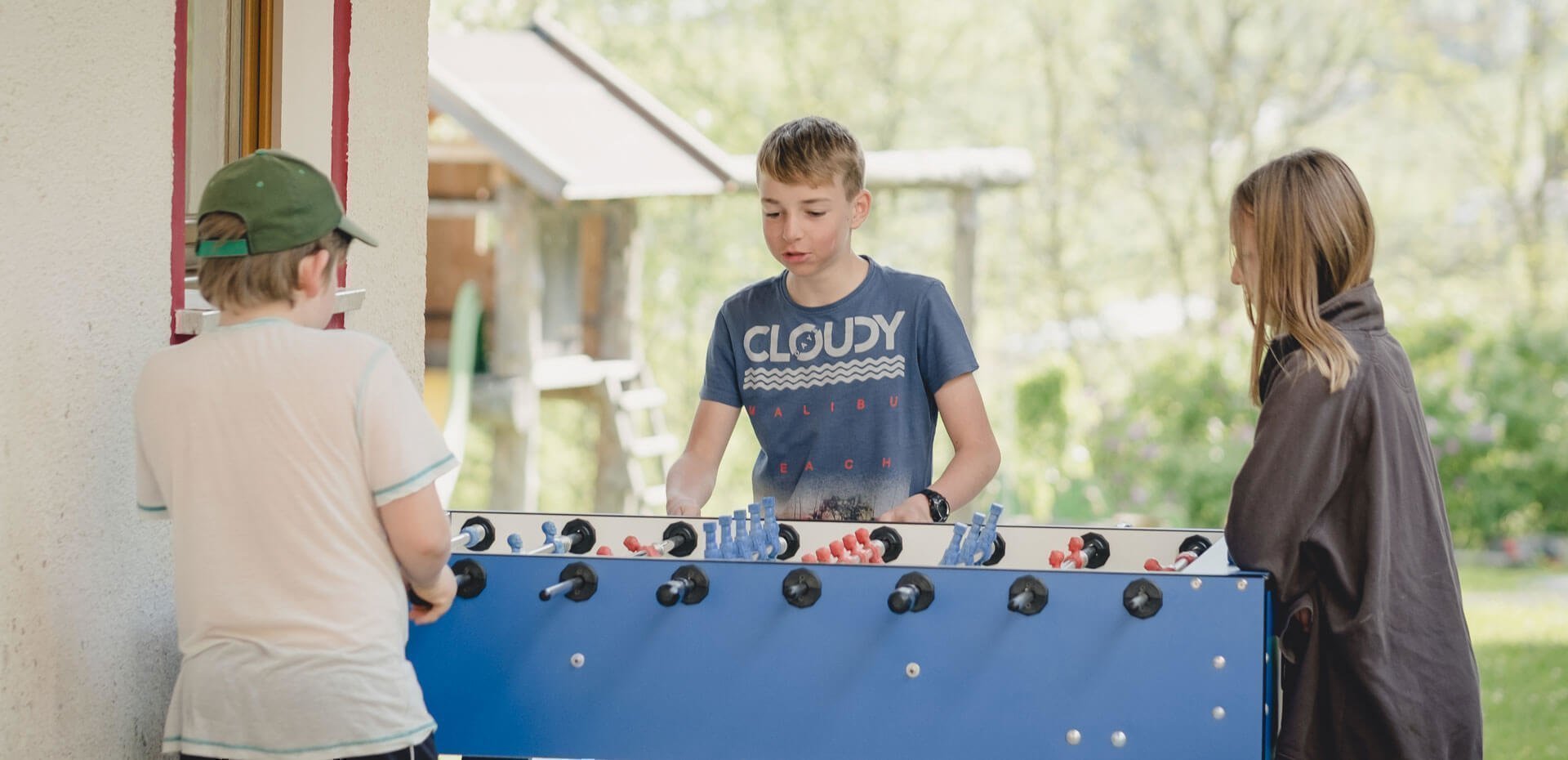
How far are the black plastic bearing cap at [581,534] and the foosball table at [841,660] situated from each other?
53 centimetres

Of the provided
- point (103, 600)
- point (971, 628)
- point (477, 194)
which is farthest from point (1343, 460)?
point (477, 194)

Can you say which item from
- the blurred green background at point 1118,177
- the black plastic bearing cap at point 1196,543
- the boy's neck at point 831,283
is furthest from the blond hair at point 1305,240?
the blurred green background at point 1118,177

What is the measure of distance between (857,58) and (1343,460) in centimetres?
1105

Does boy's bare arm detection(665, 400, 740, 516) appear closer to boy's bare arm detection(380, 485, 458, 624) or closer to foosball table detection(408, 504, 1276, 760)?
foosball table detection(408, 504, 1276, 760)

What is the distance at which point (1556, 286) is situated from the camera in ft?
36.4

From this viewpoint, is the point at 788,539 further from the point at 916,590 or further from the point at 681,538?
the point at 916,590

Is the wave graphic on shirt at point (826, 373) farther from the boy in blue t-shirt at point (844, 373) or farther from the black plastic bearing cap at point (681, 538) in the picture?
the black plastic bearing cap at point (681, 538)

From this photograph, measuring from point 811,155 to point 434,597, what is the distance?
4.47 ft

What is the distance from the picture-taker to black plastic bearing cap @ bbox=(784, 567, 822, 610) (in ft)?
8.41

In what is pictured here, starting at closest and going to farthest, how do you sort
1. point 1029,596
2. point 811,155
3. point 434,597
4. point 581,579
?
point 434,597
point 1029,596
point 581,579
point 811,155

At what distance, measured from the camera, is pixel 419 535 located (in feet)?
7.30

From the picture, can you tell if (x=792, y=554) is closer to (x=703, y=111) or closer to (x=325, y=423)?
(x=325, y=423)

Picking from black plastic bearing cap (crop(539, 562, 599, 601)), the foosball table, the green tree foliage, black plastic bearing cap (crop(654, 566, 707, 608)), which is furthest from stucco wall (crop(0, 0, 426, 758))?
the green tree foliage

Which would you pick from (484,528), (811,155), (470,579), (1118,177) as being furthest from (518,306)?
(470,579)
